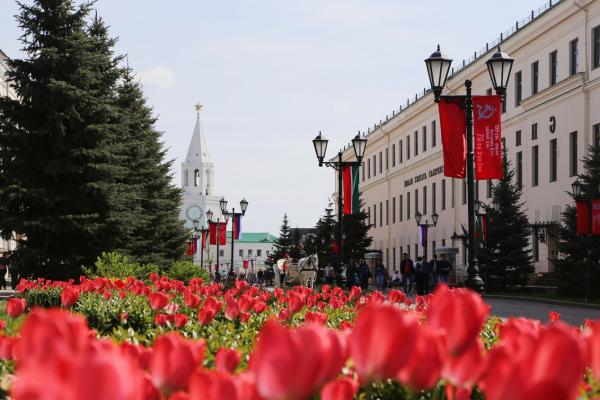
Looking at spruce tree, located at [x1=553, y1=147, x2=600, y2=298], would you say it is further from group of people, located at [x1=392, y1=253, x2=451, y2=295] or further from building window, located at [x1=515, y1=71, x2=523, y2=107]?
building window, located at [x1=515, y1=71, x2=523, y2=107]

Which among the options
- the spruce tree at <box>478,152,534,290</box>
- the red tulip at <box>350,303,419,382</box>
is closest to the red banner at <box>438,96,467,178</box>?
the red tulip at <box>350,303,419,382</box>

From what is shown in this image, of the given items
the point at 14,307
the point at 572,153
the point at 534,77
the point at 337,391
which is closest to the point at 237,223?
the point at 534,77

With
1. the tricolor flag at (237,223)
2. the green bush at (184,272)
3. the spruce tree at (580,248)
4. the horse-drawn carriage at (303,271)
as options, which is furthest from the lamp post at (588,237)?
the tricolor flag at (237,223)

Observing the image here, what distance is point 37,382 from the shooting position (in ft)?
4.90

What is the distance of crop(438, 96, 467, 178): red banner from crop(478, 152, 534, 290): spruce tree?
2341 cm

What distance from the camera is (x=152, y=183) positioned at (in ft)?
152

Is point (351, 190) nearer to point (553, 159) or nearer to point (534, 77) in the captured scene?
point (553, 159)

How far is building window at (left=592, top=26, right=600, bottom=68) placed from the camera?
41844 mm

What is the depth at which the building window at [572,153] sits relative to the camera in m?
43.8

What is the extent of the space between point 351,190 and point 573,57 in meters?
17.2

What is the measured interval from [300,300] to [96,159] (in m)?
28.1

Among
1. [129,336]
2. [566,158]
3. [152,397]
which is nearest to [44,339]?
[152,397]

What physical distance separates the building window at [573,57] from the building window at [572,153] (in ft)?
9.56

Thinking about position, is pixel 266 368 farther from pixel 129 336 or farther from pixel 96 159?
pixel 96 159
